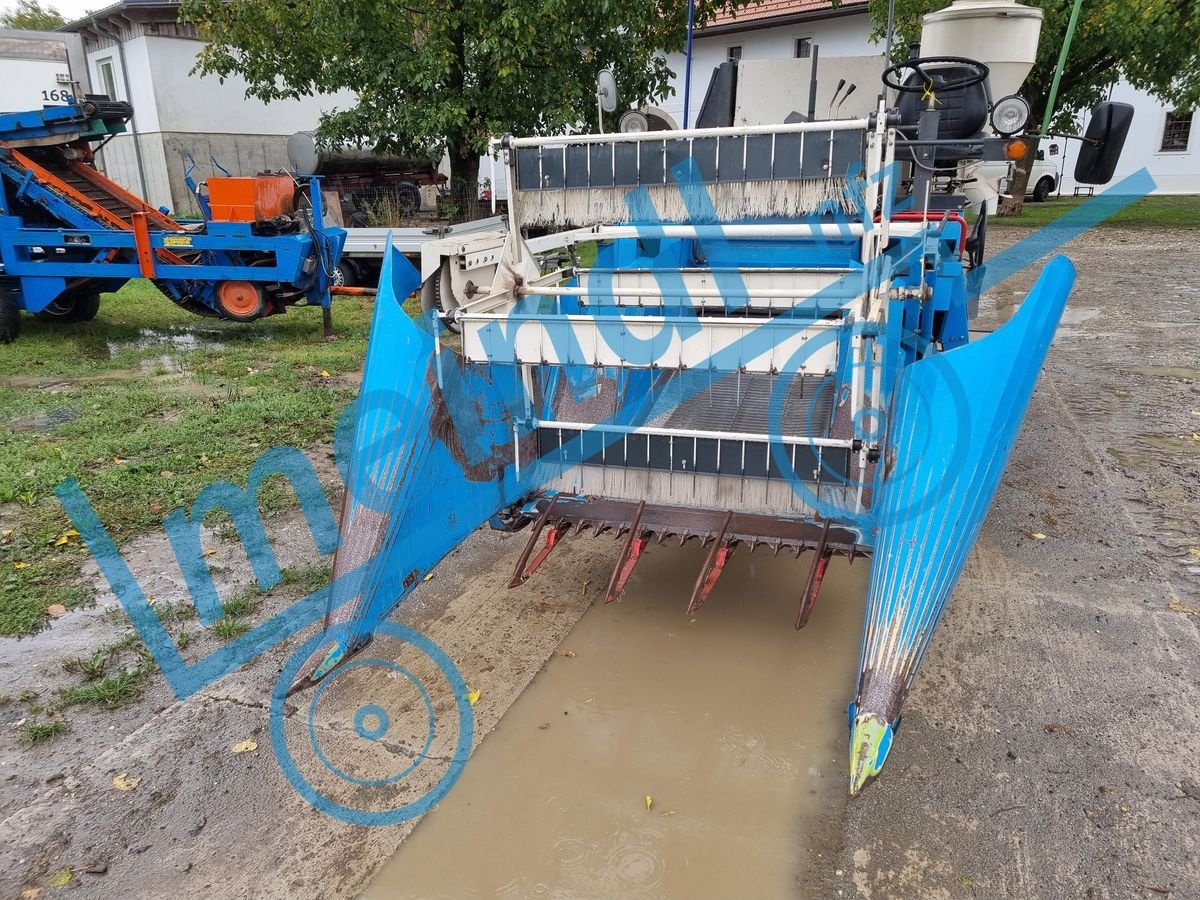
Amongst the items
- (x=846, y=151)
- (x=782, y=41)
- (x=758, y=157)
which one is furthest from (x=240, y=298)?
(x=782, y=41)

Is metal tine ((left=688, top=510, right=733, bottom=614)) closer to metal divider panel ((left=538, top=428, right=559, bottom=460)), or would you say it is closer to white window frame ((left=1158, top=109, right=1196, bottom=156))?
metal divider panel ((left=538, top=428, right=559, bottom=460))

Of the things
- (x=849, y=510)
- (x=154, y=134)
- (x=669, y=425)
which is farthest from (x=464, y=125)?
(x=154, y=134)

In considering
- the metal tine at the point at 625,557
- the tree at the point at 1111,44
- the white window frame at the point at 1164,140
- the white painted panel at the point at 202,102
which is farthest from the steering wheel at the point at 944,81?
the white window frame at the point at 1164,140

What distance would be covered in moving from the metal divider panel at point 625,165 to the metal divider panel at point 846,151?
2.62 ft

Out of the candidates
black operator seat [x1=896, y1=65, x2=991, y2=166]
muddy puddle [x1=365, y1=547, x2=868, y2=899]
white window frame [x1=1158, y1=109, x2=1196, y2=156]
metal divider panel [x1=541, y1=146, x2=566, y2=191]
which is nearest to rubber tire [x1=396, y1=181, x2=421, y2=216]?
black operator seat [x1=896, y1=65, x2=991, y2=166]

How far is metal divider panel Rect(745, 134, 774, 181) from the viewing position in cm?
335

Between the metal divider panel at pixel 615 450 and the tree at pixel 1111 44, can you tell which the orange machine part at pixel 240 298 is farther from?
the tree at pixel 1111 44

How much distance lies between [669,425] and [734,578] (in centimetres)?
81

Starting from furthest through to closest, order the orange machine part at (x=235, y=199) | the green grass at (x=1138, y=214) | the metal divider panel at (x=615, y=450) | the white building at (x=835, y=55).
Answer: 1. the white building at (x=835, y=55)
2. the green grass at (x=1138, y=214)
3. the orange machine part at (x=235, y=199)
4. the metal divider panel at (x=615, y=450)

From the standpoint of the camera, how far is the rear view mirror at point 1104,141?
3631 millimetres

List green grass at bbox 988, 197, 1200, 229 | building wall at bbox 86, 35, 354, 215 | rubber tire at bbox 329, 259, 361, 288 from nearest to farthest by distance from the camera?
rubber tire at bbox 329, 259, 361, 288, green grass at bbox 988, 197, 1200, 229, building wall at bbox 86, 35, 354, 215

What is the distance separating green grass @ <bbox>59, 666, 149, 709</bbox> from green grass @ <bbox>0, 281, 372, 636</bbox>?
1.66 feet

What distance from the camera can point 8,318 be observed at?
880 centimetres

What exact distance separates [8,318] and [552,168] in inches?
306
